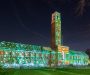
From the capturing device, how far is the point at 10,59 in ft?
594

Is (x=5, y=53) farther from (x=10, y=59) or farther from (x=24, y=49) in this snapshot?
(x=24, y=49)

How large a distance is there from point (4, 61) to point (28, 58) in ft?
81.8

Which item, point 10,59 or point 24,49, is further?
point 24,49

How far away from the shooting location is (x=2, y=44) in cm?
18200

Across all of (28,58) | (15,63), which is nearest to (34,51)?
(28,58)

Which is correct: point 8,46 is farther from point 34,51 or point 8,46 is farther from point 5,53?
point 34,51

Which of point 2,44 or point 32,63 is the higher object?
point 2,44

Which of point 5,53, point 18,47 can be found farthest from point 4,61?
point 18,47

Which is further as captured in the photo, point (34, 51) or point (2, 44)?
point (34, 51)

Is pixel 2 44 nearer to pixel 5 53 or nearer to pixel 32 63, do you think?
pixel 5 53

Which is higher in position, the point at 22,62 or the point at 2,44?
the point at 2,44

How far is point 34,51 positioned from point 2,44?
27730 millimetres

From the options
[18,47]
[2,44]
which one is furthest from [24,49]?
[2,44]

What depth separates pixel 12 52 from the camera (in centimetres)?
18150
